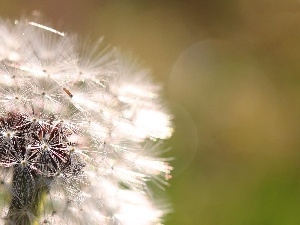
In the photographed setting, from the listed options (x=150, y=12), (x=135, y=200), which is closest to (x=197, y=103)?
(x=150, y=12)

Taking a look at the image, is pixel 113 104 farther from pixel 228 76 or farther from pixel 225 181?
pixel 228 76

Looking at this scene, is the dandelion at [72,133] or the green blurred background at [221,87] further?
the green blurred background at [221,87]

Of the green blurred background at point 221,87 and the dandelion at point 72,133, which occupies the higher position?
the green blurred background at point 221,87

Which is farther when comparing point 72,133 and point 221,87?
point 221,87

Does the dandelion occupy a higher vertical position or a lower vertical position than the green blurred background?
lower
